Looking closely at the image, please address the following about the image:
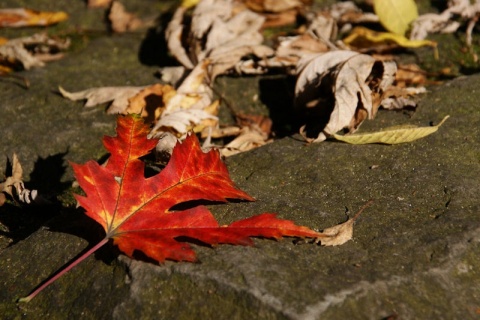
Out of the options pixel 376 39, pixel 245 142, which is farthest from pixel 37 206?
pixel 376 39

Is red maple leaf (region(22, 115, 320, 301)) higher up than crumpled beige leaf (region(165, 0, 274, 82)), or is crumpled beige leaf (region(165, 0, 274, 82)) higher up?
red maple leaf (region(22, 115, 320, 301))

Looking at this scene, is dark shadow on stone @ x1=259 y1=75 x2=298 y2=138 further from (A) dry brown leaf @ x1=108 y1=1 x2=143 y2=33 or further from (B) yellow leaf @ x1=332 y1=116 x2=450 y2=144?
(A) dry brown leaf @ x1=108 y1=1 x2=143 y2=33

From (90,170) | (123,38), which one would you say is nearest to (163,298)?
(90,170)

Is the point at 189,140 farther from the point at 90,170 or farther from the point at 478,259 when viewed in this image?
the point at 478,259

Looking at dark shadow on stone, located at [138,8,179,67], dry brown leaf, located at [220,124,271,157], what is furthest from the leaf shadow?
dark shadow on stone, located at [138,8,179,67]

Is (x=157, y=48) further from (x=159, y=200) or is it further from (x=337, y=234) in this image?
(x=337, y=234)

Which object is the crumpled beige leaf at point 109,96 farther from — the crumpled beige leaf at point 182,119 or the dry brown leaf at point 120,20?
the dry brown leaf at point 120,20
